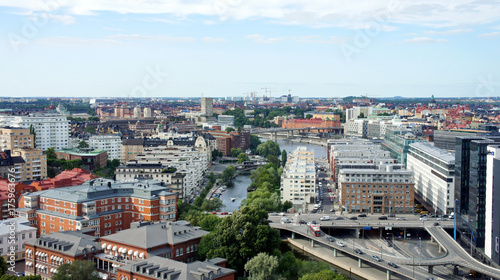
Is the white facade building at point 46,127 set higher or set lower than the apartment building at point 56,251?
higher

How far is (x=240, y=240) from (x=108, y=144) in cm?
2168

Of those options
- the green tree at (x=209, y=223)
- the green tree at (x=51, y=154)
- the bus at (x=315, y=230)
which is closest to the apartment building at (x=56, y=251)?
the green tree at (x=209, y=223)

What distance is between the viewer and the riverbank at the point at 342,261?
14.8m

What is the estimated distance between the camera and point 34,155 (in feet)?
76.6

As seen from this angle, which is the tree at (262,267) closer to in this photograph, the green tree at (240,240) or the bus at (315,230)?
the green tree at (240,240)

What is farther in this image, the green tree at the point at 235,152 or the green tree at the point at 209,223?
the green tree at the point at 235,152

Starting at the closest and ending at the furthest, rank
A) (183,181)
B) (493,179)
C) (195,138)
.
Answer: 1. (493,179)
2. (183,181)
3. (195,138)

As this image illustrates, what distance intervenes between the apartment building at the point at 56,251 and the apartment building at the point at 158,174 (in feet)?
27.4

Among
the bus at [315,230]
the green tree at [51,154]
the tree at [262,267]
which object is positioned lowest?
the bus at [315,230]

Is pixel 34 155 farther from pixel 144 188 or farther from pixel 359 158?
pixel 359 158

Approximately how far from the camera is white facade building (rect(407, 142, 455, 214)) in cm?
1972

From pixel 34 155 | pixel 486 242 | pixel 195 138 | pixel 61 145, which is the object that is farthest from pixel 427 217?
pixel 61 145

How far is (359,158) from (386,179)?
21.9 feet

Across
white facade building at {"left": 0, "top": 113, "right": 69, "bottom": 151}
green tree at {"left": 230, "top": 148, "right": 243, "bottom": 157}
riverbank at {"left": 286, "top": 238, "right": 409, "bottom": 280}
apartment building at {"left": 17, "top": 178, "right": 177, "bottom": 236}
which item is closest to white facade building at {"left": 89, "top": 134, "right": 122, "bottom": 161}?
white facade building at {"left": 0, "top": 113, "right": 69, "bottom": 151}
